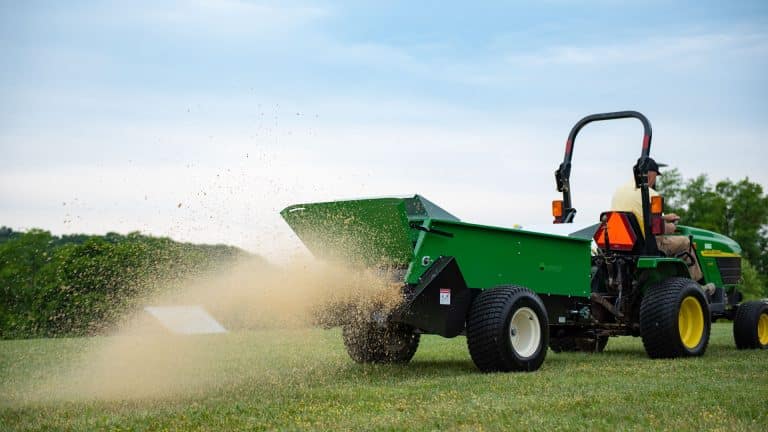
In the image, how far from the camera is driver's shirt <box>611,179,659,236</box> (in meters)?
11.4

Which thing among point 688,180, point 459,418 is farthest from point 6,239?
point 688,180

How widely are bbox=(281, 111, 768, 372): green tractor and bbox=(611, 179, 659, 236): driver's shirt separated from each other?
0.14 metres

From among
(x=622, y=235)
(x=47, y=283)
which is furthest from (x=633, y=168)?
(x=47, y=283)

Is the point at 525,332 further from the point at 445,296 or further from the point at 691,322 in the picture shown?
the point at 691,322

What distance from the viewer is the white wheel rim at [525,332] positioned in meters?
9.08

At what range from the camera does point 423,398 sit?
23.3 feet

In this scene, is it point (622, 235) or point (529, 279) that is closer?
point (529, 279)

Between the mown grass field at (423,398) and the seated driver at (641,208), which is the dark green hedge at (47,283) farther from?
the seated driver at (641,208)

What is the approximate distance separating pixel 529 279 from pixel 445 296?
1.29 meters

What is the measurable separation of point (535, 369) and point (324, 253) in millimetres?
2470

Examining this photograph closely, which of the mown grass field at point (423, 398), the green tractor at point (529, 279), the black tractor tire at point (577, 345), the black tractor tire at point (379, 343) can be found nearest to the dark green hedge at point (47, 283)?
the mown grass field at point (423, 398)

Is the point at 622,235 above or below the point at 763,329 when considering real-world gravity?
above

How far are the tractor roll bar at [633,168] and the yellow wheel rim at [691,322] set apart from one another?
100 cm

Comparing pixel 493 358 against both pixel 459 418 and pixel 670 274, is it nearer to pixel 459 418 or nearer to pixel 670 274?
pixel 459 418
